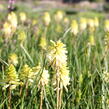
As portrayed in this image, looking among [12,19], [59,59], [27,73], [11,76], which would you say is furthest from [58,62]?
[12,19]

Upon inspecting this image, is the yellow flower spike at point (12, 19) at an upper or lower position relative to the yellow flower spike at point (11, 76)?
upper

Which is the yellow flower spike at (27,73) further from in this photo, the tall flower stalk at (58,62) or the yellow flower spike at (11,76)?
the tall flower stalk at (58,62)

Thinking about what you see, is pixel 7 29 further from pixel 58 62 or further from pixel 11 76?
pixel 58 62

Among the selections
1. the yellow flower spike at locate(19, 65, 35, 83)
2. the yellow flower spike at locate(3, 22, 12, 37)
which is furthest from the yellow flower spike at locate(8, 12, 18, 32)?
the yellow flower spike at locate(19, 65, 35, 83)

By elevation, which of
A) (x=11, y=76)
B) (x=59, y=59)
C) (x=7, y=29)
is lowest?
(x=11, y=76)

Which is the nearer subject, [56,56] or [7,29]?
[56,56]

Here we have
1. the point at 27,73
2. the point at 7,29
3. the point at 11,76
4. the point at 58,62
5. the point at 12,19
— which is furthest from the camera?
the point at 12,19

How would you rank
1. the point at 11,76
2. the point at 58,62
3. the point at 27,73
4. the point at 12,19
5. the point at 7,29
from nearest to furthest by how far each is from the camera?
the point at 58,62, the point at 11,76, the point at 27,73, the point at 7,29, the point at 12,19

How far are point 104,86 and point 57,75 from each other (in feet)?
2.63

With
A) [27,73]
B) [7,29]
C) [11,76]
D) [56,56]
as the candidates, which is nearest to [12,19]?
[7,29]

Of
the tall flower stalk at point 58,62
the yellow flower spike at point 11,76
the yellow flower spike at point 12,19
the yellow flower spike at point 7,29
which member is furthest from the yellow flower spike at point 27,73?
the yellow flower spike at point 12,19

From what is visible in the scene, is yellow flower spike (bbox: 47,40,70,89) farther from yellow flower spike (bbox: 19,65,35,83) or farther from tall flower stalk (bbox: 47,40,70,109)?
yellow flower spike (bbox: 19,65,35,83)

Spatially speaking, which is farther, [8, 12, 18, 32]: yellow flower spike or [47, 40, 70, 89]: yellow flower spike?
[8, 12, 18, 32]: yellow flower spike

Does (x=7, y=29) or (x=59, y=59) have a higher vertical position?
(x=7, y=29)
